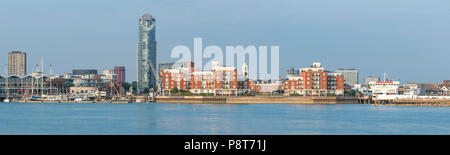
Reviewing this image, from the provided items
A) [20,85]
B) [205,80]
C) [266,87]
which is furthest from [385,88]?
[20,85]

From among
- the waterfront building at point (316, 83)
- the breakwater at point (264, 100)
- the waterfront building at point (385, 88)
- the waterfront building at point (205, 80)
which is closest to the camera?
the breakwater at point (264, 100)

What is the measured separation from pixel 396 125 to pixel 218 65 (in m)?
87.6

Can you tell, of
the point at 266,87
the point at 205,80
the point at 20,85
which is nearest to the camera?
the point at 205,80

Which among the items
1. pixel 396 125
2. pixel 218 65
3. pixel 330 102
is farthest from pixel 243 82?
pixel 396 125

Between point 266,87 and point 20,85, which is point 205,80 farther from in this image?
point 20,85

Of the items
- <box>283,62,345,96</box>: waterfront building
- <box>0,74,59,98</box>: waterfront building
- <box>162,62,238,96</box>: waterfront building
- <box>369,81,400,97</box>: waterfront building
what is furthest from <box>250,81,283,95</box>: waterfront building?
<box>0,74,59,98</box>: waterfront building

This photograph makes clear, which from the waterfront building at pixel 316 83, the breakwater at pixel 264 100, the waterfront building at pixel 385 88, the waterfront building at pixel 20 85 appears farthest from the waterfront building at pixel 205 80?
the waterfront building at pixel 20 85

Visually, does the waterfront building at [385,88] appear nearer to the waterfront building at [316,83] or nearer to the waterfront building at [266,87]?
the waterfront building at [316,83]

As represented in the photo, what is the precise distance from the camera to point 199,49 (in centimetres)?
11600

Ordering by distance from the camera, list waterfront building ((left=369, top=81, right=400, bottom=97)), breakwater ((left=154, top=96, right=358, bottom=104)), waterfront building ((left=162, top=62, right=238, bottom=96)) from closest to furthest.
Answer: breakwater ((left=154, top=96, right=358, bottom=104)), waterfront building ((left=162, top=62, right=238, bottom=96)), waterfront building ((left=369, top=81, right=400, bottom=97))

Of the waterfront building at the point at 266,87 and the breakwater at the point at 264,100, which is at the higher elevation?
the waterfront building at the point at 266,87

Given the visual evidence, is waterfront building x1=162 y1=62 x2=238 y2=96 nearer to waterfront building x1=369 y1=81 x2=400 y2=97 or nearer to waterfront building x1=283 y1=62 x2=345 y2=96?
waterfront building x1=283 y1=62 x2=345 y2=96
